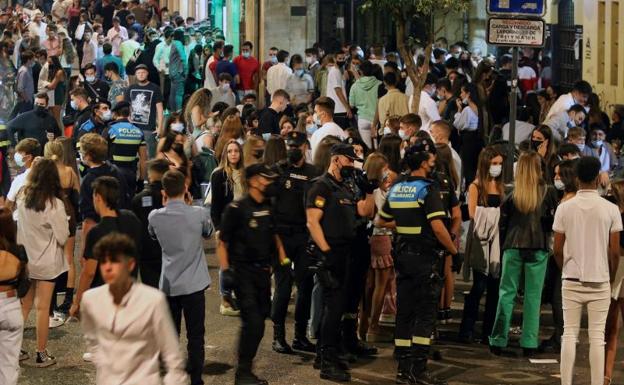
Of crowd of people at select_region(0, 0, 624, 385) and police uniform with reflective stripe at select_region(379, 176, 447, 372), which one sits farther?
police uniform with reflective stripe at select_region(379, 176, 447, 372)

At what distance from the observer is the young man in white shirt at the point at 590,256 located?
36.7 ft

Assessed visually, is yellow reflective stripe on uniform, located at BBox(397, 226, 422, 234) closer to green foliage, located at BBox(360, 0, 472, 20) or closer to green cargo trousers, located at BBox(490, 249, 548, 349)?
green cargo trousers, located at BBox(490, 249, 548, 349)

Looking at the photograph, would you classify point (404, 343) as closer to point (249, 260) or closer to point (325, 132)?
point (249, 260)

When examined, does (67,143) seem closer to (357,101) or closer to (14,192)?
(14,192)

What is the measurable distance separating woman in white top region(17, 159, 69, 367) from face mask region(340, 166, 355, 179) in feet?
7.69

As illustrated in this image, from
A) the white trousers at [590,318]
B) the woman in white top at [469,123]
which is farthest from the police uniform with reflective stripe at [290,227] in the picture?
the woman in white top at [469,123]

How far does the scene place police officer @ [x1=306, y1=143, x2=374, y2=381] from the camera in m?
12.2

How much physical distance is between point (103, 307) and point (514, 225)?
5220 mm

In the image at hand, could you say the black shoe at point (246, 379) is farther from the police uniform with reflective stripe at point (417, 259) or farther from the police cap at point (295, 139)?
the police cap at point (295, 139)

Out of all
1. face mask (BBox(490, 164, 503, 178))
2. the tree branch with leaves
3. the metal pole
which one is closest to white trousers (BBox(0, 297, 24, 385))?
face mask (BBox(490, 164, 503, 178))

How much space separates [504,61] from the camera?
97.3ft

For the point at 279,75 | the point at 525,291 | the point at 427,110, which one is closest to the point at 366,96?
the point at 427,110

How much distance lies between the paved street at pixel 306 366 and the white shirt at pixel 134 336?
375cm

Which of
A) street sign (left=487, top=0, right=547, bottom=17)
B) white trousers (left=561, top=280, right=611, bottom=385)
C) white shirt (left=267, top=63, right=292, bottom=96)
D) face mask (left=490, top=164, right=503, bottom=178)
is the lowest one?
white trousers (left=561, top=280, right=611, bottom=385)
